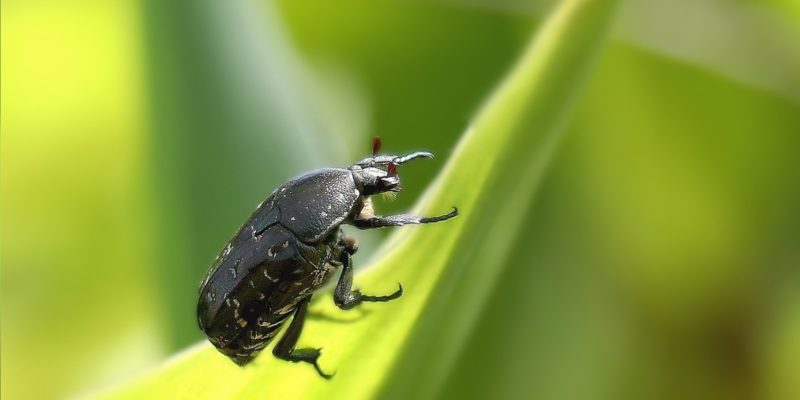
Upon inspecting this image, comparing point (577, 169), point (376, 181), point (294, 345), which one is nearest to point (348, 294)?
point (294, 345)

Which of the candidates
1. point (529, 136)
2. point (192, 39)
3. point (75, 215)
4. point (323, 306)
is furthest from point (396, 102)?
point (75, 215)

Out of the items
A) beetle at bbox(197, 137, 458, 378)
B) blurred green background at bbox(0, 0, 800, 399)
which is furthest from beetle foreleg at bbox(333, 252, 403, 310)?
blurred green background at bbox(0, 0, 800, 399)

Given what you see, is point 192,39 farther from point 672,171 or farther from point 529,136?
point 672,171

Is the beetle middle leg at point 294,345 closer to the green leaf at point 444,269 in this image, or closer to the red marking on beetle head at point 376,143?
the green leaf at point 444,269

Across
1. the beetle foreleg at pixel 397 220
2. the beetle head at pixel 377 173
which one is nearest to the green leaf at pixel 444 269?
the beetle foreleg at pixel 397 220

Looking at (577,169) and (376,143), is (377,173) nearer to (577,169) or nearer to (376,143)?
(376,143)

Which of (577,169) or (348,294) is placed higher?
(577,169)
